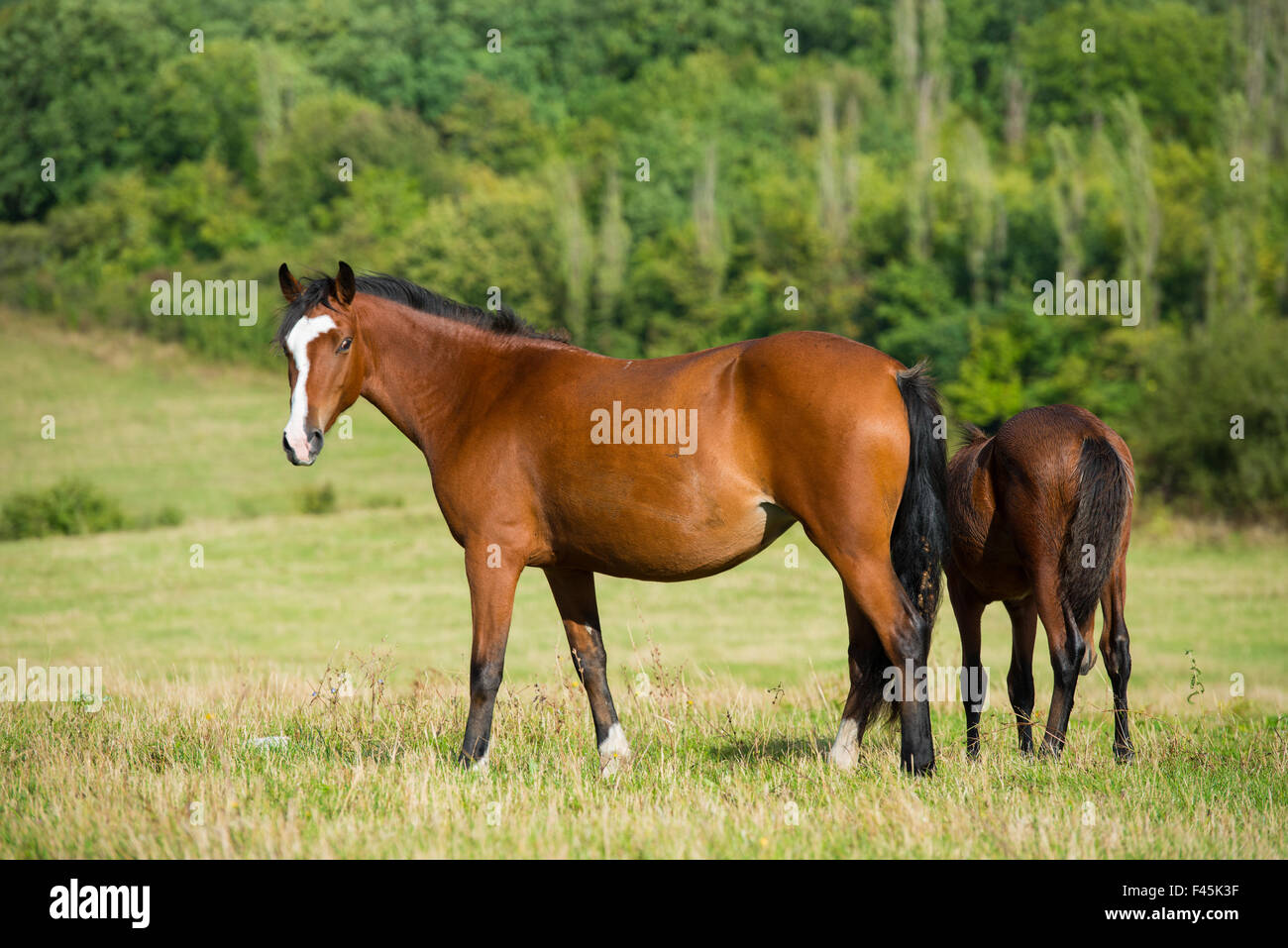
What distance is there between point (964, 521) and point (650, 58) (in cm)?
9723

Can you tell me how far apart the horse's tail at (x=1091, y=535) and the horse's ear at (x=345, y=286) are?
4523 mm

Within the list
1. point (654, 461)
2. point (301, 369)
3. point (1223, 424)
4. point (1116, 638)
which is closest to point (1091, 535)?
point (1116, 638)

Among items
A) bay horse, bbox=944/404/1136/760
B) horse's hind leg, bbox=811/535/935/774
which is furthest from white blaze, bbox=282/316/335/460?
bay horse, bbox=944/404/1136/760

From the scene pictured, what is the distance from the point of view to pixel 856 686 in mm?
6934

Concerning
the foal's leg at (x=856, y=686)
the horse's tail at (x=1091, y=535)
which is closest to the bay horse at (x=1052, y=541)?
the horse's tail at (x=1091, y=535)

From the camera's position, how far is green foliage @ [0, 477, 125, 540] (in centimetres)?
3853

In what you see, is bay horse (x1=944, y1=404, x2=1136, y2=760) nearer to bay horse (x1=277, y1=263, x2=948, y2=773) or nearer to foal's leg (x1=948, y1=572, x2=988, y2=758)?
foal's leg (x1=948, y1=572, x2=988, y2=758)

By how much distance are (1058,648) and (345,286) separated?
4.75m

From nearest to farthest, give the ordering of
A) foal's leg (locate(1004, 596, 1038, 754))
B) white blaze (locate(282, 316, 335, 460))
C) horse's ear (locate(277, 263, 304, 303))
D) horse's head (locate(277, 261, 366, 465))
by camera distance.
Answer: white blaze (locate(282, 316, 335, 460)) < horse's head (locate(277, 261, 366, 465)) < horse's ear (locate(277, 263, 304, 303)) < foal's leg (locate(1004, 596, 1038, 754))

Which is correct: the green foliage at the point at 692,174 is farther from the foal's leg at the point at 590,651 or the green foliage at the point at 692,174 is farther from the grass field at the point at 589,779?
the foal's leg at the point at 590,651

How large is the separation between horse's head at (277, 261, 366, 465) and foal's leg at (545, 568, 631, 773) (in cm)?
163

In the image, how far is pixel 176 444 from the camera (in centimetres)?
5125

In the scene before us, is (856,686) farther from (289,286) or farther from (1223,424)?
(1223,424)

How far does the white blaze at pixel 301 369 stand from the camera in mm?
6383
